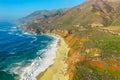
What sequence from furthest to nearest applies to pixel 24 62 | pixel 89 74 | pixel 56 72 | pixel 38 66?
pixel 24 62 → pixel 38 66 → pixel 56 72 → pixel 89 74

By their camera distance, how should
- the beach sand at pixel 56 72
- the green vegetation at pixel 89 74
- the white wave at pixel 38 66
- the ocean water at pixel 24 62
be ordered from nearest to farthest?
the green vegetation at pixel 89 74
the beach sand at pixel 56 72
the white wave at pixel 38 66
the ocean water at pixel 24 62

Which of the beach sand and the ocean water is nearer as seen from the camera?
the beach sand

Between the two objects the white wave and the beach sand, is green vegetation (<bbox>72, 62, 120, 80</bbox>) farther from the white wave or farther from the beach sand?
the white wave

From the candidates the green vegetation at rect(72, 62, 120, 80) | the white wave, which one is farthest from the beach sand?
the green vegetation at rect(72, 62, 120, 80)

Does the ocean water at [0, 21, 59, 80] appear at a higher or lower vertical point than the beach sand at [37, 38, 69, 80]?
higher

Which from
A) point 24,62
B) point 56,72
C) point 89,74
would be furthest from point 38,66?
point 89,74

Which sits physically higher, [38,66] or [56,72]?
[38,66]

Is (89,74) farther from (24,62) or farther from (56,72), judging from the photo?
(24,62)

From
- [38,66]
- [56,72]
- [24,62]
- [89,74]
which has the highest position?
[24,62]

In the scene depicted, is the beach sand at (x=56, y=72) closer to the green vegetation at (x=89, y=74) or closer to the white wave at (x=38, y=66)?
the white wave at (x=38, y=66)

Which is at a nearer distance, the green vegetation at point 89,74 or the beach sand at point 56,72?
the green vegetation at point 89,74

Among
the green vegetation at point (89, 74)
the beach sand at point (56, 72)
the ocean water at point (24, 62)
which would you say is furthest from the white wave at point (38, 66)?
the green vegetation at point (89, 74)
